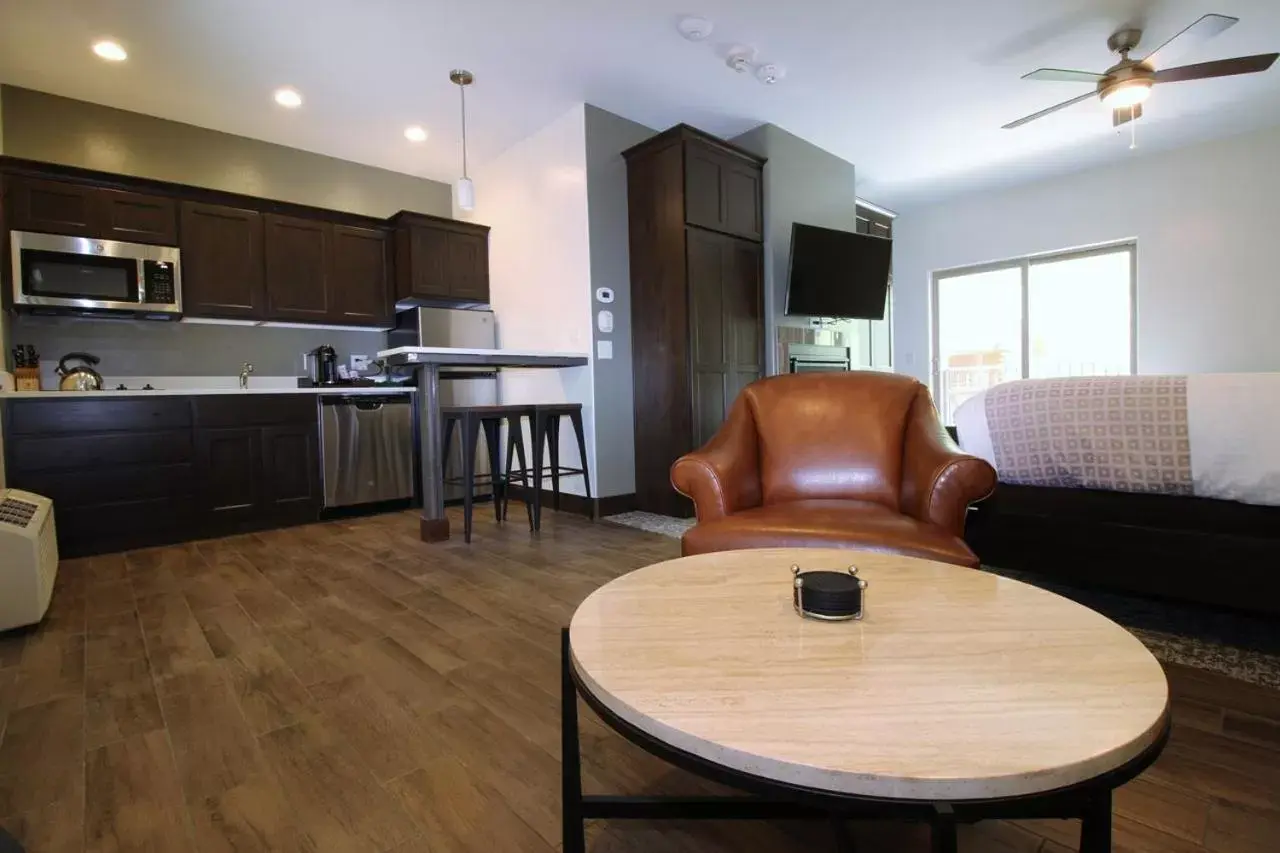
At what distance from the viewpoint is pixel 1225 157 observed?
4676 millimetres

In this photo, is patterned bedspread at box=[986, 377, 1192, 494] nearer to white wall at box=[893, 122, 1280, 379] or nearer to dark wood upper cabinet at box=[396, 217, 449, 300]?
dark wood upper cabinet at box=[396, 217, 449, 300]

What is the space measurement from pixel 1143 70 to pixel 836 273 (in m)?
2.01

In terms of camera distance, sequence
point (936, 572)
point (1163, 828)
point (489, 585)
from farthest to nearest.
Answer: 1. point (489, 585)
2. point (936, 572)
3. point (1163, 828)

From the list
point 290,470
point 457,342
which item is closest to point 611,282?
point 457,342

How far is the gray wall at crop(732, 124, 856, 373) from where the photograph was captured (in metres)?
4.33

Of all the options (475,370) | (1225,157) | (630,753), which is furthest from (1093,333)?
(630,753)

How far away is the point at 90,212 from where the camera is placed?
3.41 m

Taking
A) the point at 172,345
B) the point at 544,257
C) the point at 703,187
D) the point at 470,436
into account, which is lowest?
the point at 470,436

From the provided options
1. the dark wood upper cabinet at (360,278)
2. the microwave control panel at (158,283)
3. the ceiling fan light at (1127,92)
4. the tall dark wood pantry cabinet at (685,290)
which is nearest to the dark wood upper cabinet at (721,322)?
the tall dark wood pantry cabinet at (685,290)

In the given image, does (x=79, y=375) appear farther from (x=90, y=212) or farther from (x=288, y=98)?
(x=288, y=98)

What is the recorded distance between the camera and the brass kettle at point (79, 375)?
129 inches

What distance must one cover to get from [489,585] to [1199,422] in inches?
100

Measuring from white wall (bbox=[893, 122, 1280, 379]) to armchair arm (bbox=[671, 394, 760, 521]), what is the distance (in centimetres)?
502

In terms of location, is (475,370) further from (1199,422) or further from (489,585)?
(1199,422)
